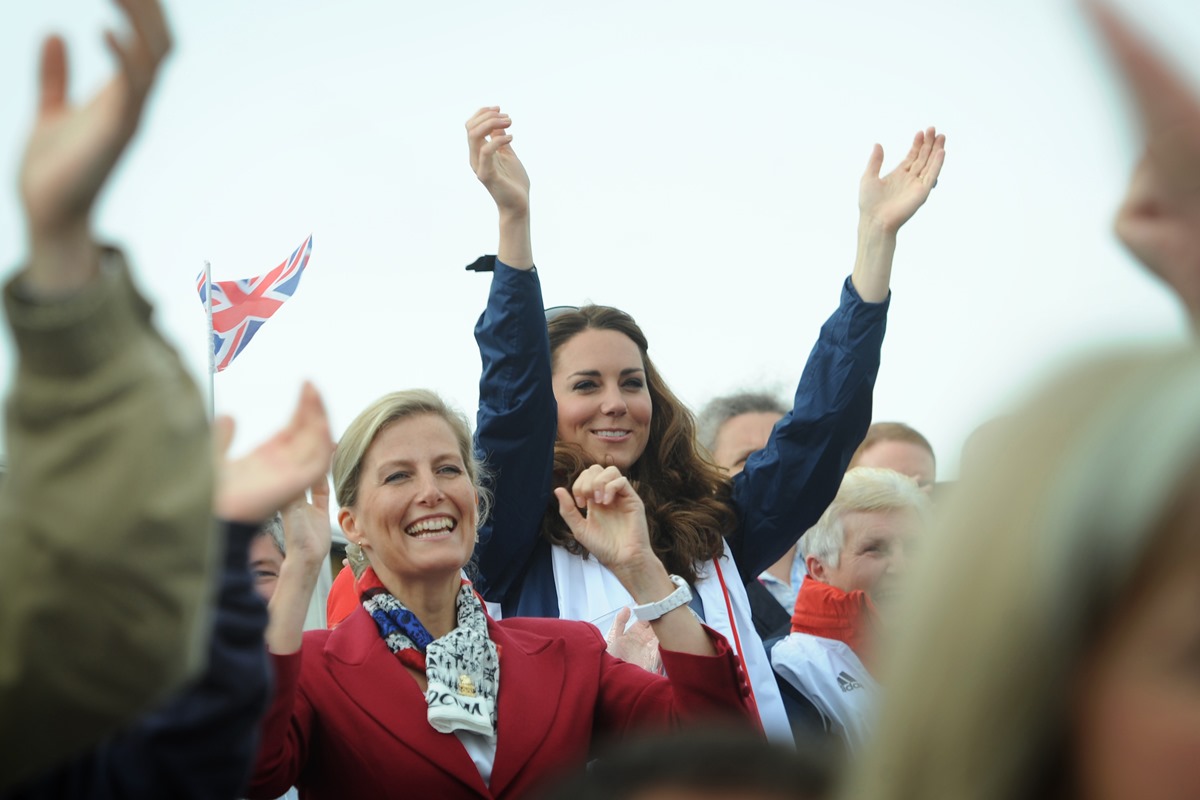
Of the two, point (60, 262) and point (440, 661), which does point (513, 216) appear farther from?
point (60, 262)

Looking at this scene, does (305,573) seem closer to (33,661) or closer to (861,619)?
(33,661)

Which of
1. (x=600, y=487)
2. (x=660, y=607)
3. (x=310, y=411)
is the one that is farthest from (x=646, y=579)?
(x=310, y=411)

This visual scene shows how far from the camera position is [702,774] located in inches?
44.6

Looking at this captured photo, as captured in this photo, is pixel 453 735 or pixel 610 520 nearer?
pixel 453 735

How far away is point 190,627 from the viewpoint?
1240 millimetres

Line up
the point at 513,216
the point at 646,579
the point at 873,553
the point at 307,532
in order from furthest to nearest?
the point at 873,553, the point at 513,216, the point at 646,579, the point at 307,532

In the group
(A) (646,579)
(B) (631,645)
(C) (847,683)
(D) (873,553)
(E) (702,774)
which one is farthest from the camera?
(D) (873,553)

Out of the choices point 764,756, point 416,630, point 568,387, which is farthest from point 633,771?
point 568,387

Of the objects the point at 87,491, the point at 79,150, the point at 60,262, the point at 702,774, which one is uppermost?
the point at 79,150

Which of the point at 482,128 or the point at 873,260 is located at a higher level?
the point at 482,128

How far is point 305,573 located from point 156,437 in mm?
1662

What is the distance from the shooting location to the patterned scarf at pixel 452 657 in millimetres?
2918

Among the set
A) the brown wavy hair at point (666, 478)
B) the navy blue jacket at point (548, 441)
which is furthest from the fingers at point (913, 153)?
the brown wavy hair at point (666, 478)

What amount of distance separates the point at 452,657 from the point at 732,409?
352 cm
